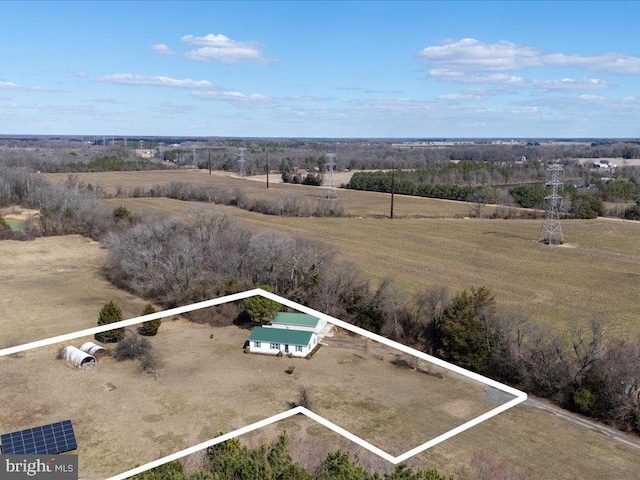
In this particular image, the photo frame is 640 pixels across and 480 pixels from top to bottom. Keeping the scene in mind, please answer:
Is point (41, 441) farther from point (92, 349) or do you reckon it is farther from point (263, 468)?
point (92, 349)

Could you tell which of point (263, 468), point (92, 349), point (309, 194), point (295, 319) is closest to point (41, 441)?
point (263, 468)

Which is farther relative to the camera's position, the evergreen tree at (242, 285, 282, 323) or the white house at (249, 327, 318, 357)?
the evergreen tree at (242, 285, 282, 323)

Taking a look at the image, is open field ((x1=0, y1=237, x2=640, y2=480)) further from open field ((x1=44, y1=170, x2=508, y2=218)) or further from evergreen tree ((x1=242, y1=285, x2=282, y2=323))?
open field ((x1=44, y1=170, x2=508, y2=218))

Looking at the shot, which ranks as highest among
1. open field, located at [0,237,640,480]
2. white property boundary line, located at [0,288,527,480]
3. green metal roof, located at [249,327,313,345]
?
white property boundary line, located at [0,288,527,480]

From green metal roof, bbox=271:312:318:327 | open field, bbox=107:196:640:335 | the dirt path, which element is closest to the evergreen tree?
green metal roof, bbox=271:312:318:327

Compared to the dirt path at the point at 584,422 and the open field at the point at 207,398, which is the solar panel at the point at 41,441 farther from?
the dirt path at the point at 584,422

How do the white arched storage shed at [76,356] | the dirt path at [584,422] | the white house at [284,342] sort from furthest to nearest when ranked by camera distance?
1. the white house at [284,342]
2. the white arched storage shed at [76,356]
3. the dirt path at [584,422]

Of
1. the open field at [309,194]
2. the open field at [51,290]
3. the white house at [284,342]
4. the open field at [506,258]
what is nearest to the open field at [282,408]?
the white house at [284,342]
